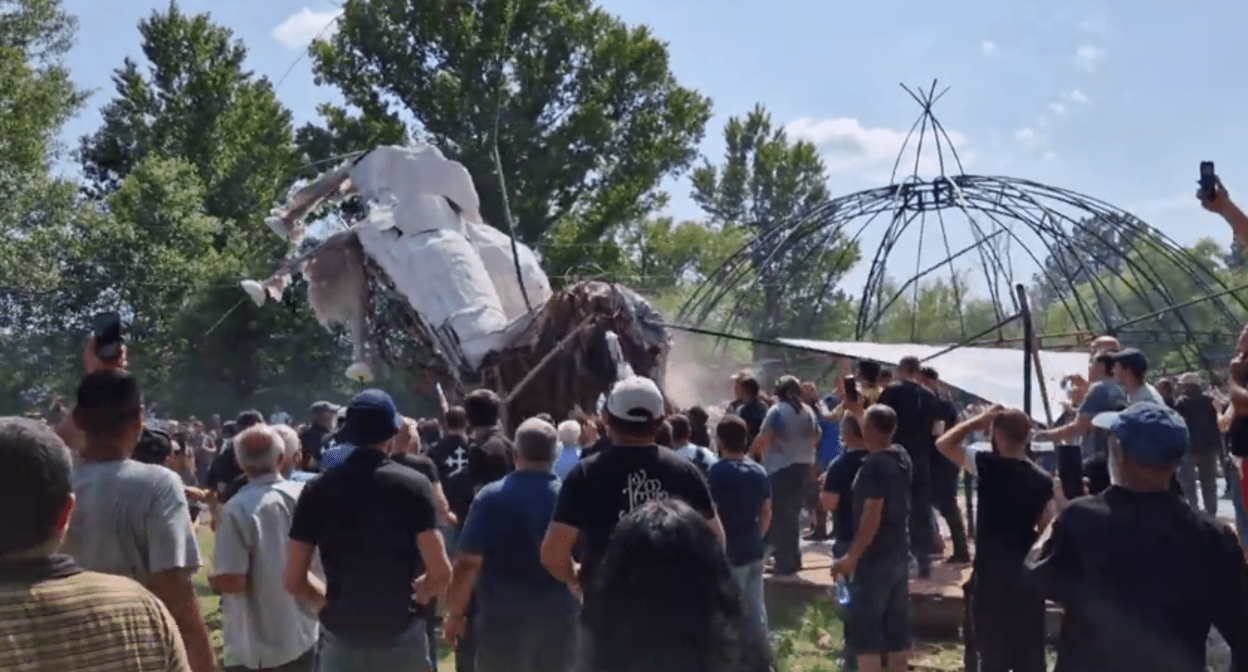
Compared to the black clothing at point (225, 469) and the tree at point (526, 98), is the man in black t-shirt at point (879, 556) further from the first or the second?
the tree at point (526, 98)

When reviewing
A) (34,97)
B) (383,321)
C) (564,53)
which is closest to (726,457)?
(383,321)

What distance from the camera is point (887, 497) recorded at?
717 cm

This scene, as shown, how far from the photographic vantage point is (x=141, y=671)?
9.04 feet

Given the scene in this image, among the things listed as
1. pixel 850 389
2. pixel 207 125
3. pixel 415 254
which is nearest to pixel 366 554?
pixel 850 389

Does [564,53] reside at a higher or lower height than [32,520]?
higher

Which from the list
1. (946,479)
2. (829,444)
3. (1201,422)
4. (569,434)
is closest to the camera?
(569,434)

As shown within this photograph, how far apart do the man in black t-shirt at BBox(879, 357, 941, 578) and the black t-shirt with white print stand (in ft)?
15.9

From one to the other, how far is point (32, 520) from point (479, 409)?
510 cm

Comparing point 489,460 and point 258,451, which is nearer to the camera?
point 258,451

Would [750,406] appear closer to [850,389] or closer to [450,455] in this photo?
[850,389]

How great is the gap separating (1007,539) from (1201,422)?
7361 mm

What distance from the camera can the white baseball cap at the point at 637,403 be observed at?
16.5 ft

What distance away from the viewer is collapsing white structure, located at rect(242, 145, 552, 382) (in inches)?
673

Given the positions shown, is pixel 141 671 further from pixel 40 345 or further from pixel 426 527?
pixel 40 345
